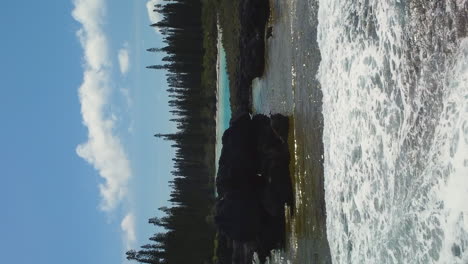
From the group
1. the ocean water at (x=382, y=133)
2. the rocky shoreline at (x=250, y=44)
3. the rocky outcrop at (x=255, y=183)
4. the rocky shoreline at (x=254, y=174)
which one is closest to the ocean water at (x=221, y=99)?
the rocky shoreline at (x=250, y=44)

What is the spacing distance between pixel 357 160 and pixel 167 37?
38309 millimetres

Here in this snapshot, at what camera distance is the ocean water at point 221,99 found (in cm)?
3800

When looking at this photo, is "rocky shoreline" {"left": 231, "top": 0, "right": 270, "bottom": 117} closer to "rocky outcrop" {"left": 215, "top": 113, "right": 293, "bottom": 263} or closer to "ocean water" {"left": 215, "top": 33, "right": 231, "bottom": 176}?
"rocky outcrop" {"left": 215, "top": 113, "right": 293, "bottom": 263}

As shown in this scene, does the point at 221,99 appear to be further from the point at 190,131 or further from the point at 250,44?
the point at 250,44

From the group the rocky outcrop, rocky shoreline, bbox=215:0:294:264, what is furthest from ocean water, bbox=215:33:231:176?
the rocky outcrop

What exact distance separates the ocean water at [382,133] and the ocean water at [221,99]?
63.8ft

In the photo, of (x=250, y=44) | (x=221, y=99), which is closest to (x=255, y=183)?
(x=250, y=44)

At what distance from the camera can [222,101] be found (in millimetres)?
39344

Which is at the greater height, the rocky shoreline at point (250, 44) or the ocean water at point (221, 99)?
the ocean water at point (221, 99)

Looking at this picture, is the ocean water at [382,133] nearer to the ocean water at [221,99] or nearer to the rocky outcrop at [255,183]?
the rocky outcrop at [255,183]

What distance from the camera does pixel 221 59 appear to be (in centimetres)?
4044

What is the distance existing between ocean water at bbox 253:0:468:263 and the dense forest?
→ 76.9 ft

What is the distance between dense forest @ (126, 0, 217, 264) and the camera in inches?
1614

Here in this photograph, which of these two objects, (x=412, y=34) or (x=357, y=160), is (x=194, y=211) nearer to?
(x=357, y=160)
